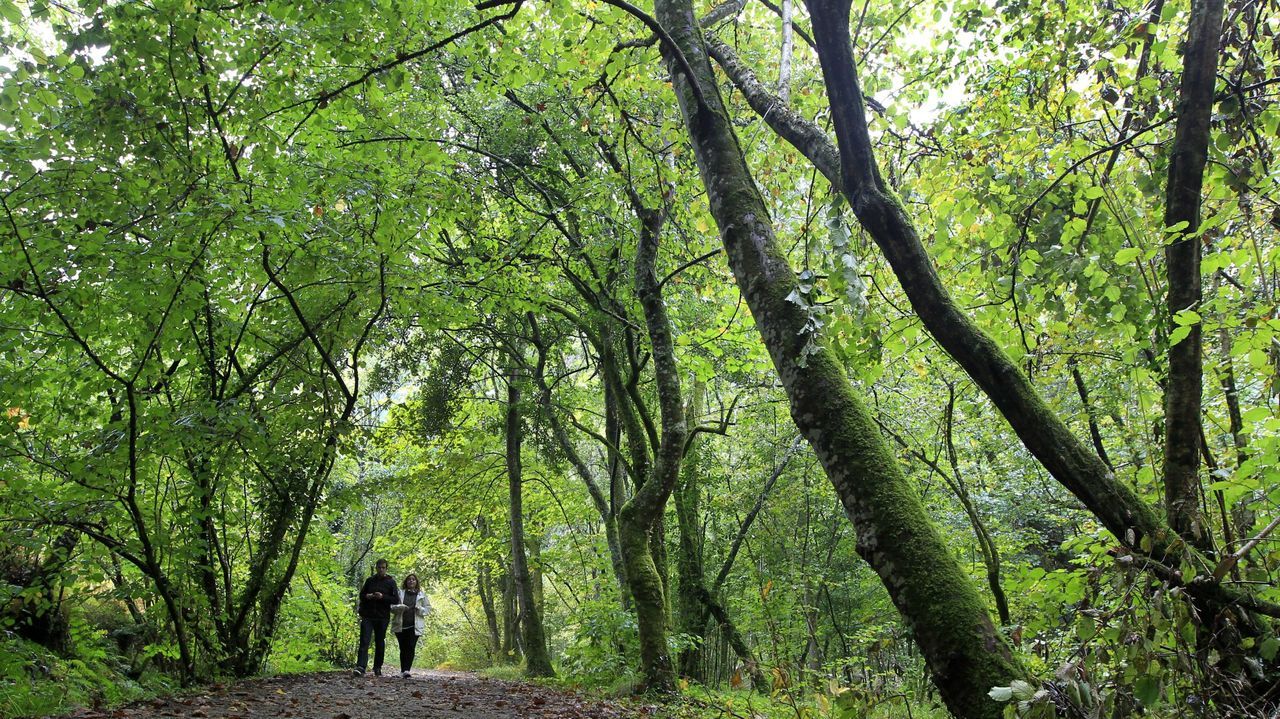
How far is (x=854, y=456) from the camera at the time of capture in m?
2.68

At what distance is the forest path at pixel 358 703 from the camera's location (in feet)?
18.2

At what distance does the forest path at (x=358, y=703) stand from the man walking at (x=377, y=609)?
48.2 inches

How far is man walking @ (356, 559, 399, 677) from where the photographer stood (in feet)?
34.7

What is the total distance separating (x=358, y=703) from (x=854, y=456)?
623 centimetres

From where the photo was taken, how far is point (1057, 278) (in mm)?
3465

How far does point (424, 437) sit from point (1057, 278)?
41.7 feet

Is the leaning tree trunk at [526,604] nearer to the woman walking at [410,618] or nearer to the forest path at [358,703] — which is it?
the woman walking at [410,618]

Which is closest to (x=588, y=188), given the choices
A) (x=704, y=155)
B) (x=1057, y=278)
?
(x=704, y=155)

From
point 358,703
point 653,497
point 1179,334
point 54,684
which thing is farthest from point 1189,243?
point 54,684

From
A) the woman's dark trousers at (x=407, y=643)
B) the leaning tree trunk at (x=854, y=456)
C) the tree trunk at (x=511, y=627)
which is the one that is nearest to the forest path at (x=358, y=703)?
the woman's dark trousers at (x=407, y=643)

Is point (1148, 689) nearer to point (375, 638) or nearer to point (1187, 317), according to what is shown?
point (1187, 317)

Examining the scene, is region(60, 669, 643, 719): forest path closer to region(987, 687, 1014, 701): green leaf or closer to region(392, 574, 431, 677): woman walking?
region(392, 574, 431, 677): woman walking

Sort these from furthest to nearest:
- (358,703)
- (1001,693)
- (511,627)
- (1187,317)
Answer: (511,627)
(358,703)
(1187,317)
(1001,693)

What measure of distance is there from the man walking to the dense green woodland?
962 mm
